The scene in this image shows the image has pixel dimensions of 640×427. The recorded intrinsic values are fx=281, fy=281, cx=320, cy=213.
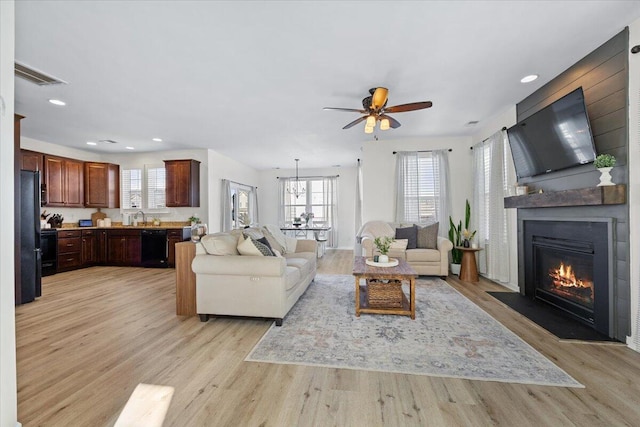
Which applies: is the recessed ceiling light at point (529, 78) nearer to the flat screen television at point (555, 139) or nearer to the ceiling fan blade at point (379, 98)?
the flat screen television at point (555, 139)

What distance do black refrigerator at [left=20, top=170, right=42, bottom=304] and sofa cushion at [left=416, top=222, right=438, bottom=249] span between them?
567 centimetres

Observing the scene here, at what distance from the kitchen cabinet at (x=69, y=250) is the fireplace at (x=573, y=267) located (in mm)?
7996

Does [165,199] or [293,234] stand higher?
[165,199]

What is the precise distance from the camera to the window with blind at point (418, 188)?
5.61m

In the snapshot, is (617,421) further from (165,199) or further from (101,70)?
(165,199)

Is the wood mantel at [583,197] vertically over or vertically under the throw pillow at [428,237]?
over

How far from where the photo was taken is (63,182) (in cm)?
582

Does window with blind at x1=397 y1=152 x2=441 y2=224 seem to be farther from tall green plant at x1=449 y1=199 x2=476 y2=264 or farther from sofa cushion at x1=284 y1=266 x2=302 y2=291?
sofa cushion at x1=284 y1=266 x2=302 y2=291

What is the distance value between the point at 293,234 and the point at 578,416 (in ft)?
23.8

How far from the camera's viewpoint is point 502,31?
229 cm

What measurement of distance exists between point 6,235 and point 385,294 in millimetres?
2931

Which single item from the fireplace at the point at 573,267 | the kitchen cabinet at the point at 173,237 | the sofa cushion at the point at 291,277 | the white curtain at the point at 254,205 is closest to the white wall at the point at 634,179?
the fireplace at the point at 573,267

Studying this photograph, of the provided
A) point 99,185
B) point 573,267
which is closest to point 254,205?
point 99,185

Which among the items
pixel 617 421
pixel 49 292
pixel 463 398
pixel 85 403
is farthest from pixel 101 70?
pixel 617 421
